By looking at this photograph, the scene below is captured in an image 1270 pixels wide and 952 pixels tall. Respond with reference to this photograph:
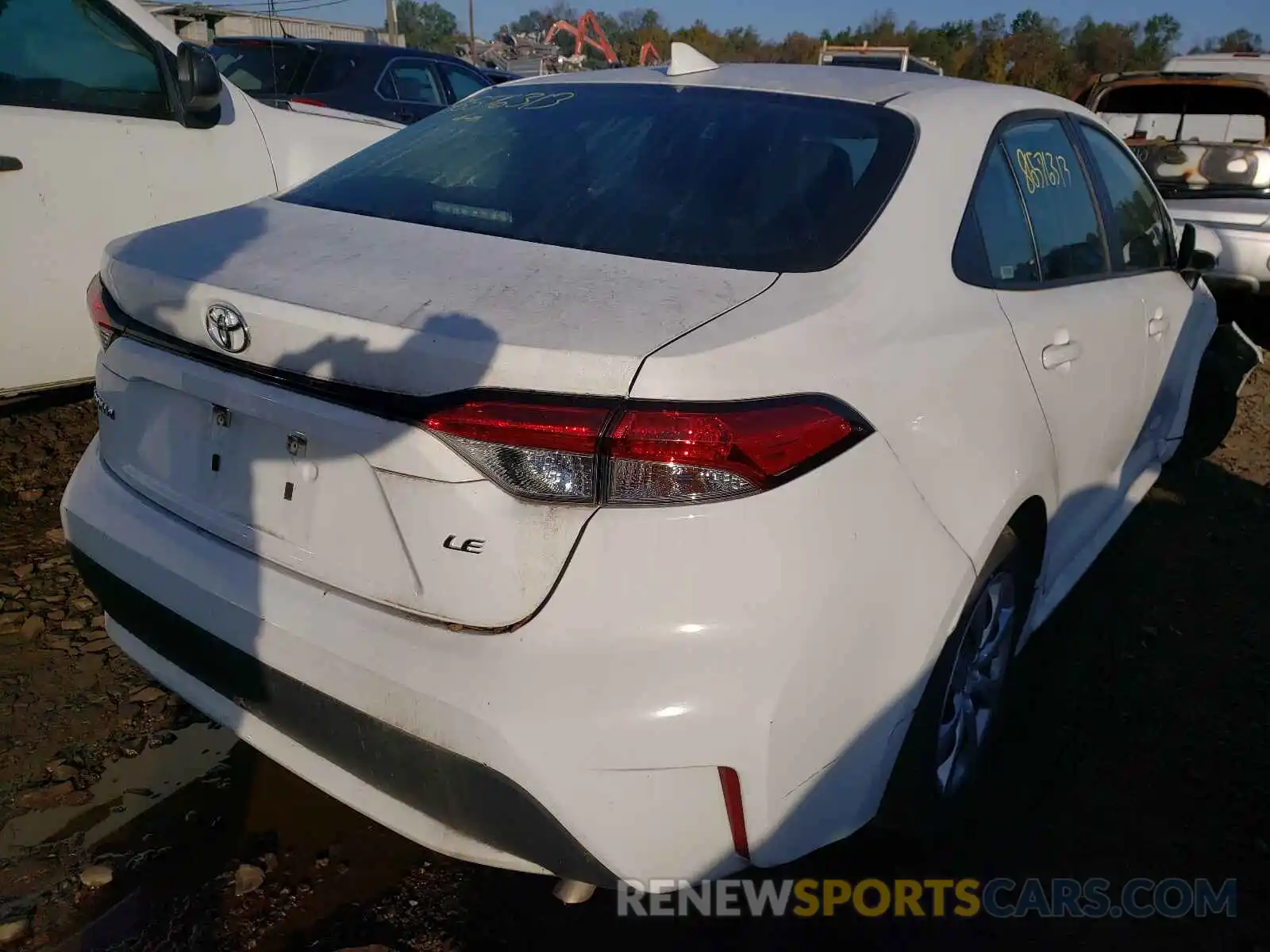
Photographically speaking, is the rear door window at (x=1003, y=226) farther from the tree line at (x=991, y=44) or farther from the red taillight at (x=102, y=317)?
the tree line at (x=991, y=44)

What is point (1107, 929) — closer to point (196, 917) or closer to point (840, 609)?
point (840, 609)

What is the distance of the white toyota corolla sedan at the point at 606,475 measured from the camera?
5.08ft

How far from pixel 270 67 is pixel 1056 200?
24.8ft

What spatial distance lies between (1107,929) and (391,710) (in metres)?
1.58

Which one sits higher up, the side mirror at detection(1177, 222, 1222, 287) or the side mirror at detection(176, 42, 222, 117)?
the side mirror at detection(176, 42, 222, 117)

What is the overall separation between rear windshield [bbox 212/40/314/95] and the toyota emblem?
739 cm

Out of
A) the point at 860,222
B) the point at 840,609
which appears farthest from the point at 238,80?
the point at 840,609

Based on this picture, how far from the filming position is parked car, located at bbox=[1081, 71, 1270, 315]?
6.34m

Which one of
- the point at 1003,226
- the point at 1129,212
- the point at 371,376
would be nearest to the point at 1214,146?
the point at 1129,212

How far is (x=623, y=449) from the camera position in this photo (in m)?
1.52

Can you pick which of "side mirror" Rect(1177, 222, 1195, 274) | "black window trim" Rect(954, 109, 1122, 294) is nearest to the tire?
"black window trim" Rect(954, 109, 1122, 294)

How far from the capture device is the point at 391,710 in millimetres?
1653

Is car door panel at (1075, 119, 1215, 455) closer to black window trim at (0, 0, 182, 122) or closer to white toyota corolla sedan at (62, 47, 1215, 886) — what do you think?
white toyota corolla sedan at (62, 47, 1215, 886)

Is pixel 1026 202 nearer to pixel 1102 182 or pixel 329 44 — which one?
pixel 1102 182
